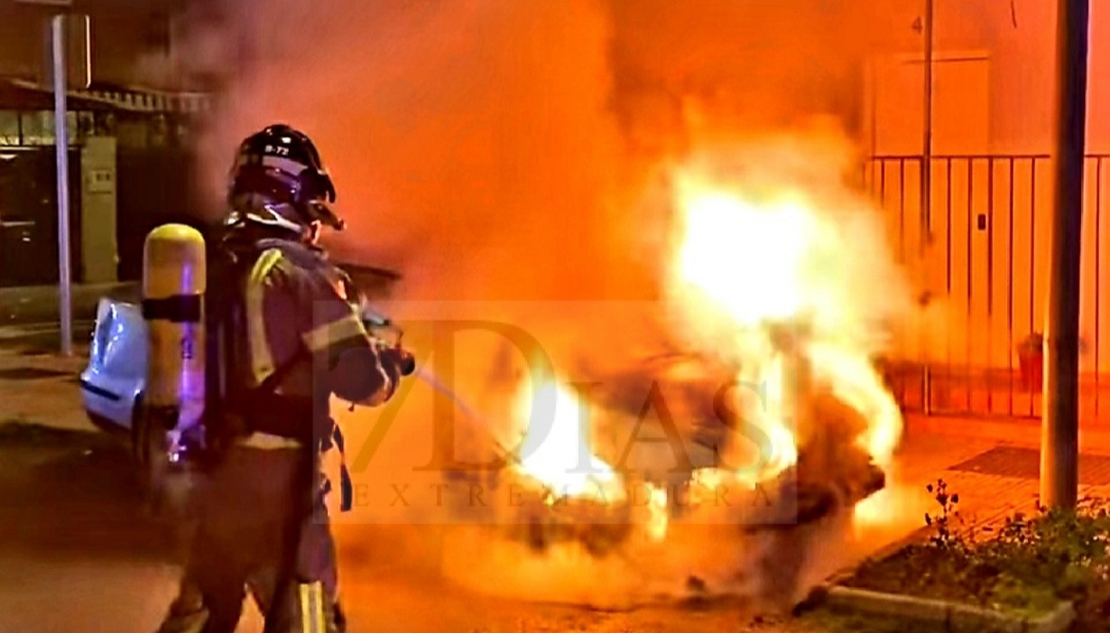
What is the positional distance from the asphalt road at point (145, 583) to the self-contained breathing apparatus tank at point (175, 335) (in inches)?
66.7

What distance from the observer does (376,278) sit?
9.09m

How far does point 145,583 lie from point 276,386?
2692 mm

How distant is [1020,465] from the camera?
10.0 metres

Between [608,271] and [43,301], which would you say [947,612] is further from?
[43,301]

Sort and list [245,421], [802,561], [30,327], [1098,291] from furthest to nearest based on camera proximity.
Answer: [30,327] < [1098,291] < [802,561] < [245,421]

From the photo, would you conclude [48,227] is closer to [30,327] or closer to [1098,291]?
[30,327]

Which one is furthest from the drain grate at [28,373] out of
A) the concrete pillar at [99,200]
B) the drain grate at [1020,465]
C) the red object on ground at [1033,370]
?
the drain grate at [1020,465]

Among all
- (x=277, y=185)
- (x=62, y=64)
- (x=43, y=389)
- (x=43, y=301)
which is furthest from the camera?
(x=43, y=301)

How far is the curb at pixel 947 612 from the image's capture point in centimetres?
629

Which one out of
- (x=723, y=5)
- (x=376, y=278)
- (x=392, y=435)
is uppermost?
(x=723, y=5)

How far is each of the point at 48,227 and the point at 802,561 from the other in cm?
1877

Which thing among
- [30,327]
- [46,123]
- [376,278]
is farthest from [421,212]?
[46,123]

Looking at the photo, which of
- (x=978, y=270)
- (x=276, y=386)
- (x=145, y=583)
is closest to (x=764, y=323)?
(x=978, y=270)

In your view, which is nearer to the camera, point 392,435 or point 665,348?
point 392,435
